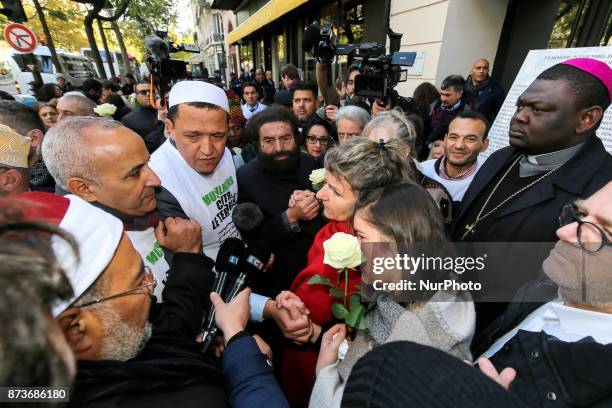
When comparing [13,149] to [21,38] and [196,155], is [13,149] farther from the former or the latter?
[21,38]

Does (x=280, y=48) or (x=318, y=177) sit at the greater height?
(x=280, y=48)

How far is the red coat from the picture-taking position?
5.00 ft

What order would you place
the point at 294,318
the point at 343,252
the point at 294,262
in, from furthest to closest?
the point at 294,262 < the point at 294,318 < the point at 343,252

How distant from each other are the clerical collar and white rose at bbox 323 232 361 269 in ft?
5.00

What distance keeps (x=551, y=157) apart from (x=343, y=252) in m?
1.59

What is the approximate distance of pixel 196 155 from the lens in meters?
2.04

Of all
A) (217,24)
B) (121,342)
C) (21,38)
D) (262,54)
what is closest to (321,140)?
(121,342)

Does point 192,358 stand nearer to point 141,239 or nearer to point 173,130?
point 141,239

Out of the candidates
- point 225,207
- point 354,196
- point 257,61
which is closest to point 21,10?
point 225,207

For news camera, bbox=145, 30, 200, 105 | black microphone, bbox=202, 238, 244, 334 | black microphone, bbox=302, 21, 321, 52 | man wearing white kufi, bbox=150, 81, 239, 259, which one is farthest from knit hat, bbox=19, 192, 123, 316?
news camera, bbox=145, 30, 200, 105

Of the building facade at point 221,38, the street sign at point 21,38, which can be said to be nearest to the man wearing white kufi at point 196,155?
the street sign at point 21,38

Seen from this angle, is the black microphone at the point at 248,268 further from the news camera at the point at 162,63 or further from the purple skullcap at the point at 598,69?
the news camera at the point at 162,63

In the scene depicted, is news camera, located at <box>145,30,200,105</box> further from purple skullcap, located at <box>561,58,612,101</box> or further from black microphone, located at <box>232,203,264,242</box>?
purple skullcap, located at <box>561,58,612,101</box>

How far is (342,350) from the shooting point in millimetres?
1253
